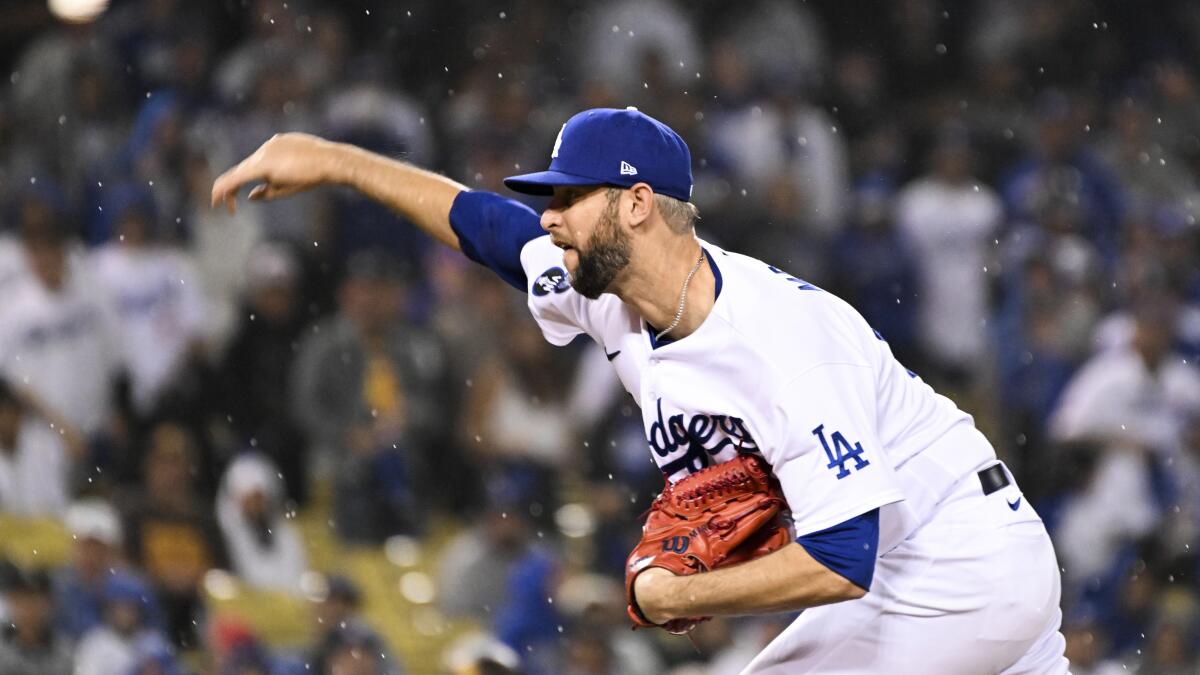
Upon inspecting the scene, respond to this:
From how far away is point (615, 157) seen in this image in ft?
9.62

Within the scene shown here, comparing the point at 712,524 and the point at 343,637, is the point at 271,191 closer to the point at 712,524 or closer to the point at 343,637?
the point at 712,524

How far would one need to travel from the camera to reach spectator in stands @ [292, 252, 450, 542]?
25.8 ft

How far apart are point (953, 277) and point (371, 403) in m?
3.20

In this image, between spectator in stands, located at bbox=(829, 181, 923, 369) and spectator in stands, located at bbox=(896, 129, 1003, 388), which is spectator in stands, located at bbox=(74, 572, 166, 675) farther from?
spectator in stands, located at bbox=(896, 129, 1003, 388)

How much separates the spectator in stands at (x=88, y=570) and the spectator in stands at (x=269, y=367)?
31.3 inches

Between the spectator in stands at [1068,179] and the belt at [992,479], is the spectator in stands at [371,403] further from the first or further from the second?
the belt at [992,479]

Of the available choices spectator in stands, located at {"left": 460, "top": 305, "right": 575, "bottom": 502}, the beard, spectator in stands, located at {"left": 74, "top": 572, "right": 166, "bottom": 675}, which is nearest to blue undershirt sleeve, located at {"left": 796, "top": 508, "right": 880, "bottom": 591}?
the beard

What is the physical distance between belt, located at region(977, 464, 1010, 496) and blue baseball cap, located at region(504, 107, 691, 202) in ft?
2.67

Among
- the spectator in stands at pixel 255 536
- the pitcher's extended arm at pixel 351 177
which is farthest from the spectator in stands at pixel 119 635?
the pitcher's extended arm at pixel 351 177

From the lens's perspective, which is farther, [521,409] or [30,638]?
[521,409]

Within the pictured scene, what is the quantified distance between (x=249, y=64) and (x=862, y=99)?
3.62 m

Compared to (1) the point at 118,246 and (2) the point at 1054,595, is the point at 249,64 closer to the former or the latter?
(1) the point at 118,246

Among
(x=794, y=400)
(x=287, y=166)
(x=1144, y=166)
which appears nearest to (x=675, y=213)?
(x=794, y=400)

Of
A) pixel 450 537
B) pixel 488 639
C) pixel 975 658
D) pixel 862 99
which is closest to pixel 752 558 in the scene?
pixel 975 658
